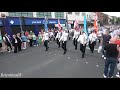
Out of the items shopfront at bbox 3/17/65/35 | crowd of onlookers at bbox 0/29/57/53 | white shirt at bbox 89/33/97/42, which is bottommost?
crowd of onlookers at bbox 0/29/57/53

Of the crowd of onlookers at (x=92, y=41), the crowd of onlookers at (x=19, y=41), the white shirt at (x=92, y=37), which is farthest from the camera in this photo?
the crowd of onlookers at (x=19, y=41)

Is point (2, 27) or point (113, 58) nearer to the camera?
point (113, 58)

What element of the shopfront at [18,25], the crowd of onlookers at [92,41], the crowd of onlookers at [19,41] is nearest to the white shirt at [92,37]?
the crowd of onlookers at [92,41]

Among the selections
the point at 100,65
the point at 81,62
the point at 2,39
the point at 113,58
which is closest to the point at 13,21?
the point at 2,39

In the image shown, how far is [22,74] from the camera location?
267 inches

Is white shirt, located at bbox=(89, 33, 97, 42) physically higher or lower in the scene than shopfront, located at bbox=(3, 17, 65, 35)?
lower

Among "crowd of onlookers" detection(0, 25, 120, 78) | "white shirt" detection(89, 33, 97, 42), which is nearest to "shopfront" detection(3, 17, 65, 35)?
"crowd of onlookers" detection(0, 25, 120, 78)

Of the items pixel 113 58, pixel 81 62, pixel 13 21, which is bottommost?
pixel 81 62

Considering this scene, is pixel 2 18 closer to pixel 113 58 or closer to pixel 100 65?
pixel 100 65

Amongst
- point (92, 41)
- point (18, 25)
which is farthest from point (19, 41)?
point (92, 41)

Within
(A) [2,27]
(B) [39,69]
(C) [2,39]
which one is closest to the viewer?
(B) [39,69]

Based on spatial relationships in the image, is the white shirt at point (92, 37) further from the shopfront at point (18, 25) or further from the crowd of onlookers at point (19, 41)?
the shopfront at point (18, 25)

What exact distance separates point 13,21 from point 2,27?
0.95m

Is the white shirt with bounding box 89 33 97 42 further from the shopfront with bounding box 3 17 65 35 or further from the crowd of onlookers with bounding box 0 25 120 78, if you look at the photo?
the shopfront with bounding box 3 17 65 35
